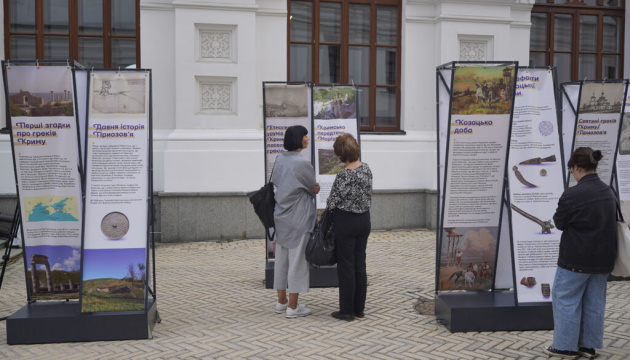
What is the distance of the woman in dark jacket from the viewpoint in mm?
4766

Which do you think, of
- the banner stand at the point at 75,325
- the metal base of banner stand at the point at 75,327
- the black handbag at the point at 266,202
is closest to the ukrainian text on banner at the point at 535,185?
the black handbag at the point at 266,202

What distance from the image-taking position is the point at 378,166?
11758 millimetres

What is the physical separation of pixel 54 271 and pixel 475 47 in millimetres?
8688

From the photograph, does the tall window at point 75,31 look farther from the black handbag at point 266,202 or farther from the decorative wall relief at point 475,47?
the black handbag at point 266,202

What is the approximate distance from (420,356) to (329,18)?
8.12 meters

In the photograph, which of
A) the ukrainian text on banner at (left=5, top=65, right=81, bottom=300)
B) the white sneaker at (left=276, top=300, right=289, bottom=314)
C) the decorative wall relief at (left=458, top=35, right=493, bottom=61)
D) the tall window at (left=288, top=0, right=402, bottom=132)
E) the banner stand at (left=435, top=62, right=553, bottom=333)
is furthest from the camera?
the decorative wall relief at (left=458, top=35, right=493, bottom=61)

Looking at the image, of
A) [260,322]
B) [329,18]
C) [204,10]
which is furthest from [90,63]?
[260,322]

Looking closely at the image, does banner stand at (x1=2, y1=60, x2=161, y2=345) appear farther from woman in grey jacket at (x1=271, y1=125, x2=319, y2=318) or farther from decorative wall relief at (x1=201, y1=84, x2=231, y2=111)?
decorative wall relief at (x1=201, y1=84, x2=231, y2=111)

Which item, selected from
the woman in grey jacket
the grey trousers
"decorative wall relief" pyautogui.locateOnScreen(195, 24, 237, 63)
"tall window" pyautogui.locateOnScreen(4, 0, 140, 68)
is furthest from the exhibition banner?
"tall window" pyautogui.locateOnScreen(4, 0, 140, 68)

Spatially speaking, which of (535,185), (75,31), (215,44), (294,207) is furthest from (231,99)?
(535,185)

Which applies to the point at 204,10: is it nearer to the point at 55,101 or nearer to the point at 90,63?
the point at 90,63

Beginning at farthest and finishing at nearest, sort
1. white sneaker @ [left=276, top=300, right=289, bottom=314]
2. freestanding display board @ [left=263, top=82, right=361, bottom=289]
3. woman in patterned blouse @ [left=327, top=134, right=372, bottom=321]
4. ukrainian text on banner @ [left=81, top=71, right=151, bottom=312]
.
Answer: freestanding display board @ [left=263, top=82, right=361, bottom=289]
white sneaker @ [left=276, top=300, right=289, bottom=314]
woman in patterned blouse @ [left=327, top=134, right=372, bottom=321]
ukrainian text on banner @ [left=81, top=71, right=151, bottom=312]

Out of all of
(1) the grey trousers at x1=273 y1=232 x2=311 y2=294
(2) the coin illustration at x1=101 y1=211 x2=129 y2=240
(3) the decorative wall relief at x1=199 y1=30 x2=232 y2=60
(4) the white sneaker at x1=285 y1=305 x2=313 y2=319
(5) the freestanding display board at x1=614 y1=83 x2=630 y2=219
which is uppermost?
(3) the decorative wall relief at x1=199 y1=30 x2=232 y2=60

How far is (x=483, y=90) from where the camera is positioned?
570 centimetres
